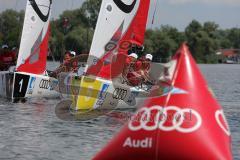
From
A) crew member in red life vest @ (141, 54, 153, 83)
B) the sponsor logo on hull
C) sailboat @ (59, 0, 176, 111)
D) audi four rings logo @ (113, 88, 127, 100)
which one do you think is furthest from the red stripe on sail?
the sponsor logo on hull

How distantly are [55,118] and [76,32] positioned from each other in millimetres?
67160

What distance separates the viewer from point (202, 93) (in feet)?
26.0

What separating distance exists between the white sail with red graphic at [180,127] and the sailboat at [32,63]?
1251 centimetres

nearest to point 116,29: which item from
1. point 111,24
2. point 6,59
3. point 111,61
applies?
point 111,24

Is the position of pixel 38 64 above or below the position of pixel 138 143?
below

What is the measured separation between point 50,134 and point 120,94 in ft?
13.7

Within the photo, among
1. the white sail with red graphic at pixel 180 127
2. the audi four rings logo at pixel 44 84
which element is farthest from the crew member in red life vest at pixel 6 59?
the white sail with red graphic at pixel 180 127

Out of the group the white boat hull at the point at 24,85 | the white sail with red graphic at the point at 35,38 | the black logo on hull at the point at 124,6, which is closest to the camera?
the black logo on hull at the point at 124,6

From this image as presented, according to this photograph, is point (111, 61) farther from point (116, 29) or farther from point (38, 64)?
point (38, 64)

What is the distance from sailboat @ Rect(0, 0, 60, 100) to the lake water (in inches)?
71.1

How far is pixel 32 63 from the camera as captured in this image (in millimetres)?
21219

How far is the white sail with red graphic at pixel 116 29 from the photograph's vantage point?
1756cm

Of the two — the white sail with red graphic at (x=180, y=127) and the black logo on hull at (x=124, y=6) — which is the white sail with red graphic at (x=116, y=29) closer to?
the black logo on hull at (x=124, y=6)

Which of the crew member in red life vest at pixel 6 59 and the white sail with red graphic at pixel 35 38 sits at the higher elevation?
the white sail with red graphic at pixel 35 38
